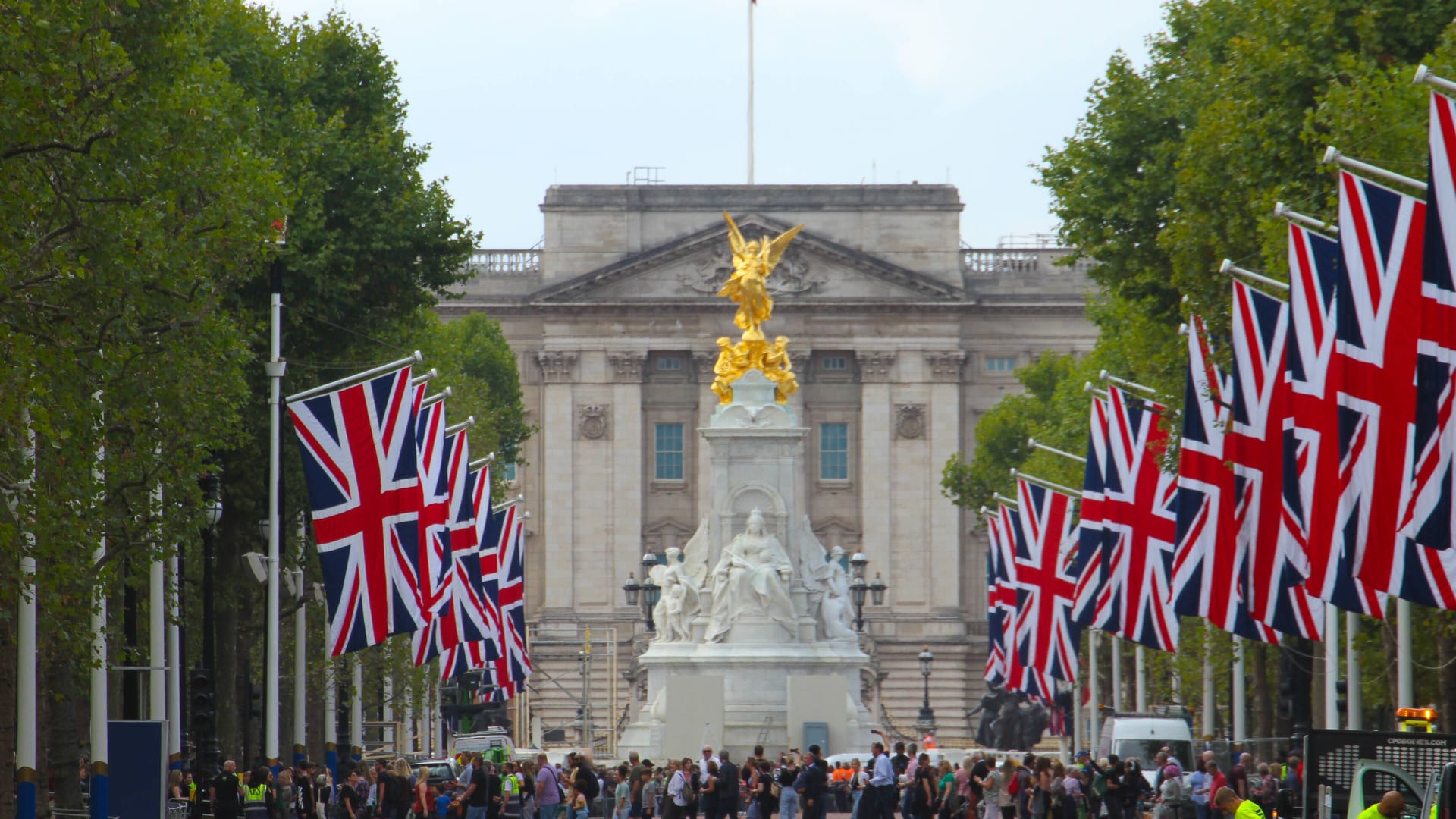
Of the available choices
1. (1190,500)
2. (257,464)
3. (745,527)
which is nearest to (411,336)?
(257,464)

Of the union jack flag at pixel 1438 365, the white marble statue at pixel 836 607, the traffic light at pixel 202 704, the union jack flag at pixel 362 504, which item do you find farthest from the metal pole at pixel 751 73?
the union jack flag at pixel 1438 365

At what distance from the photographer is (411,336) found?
58.7 metres

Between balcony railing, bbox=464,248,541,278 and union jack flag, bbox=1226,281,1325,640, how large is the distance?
88.1 m

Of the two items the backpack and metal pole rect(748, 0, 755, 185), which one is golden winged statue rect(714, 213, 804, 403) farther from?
metal pole rect(748, 0, 755, 185)

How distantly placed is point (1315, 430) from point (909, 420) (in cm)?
8889

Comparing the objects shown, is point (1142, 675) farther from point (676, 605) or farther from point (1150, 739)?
point (1150, 739)

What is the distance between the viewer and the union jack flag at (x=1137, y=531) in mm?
39625

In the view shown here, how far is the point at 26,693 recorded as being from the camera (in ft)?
99.2

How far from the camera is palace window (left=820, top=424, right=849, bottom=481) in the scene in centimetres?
11806

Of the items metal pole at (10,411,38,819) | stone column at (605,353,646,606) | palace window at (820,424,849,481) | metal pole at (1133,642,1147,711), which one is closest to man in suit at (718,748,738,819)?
metal pole at (10,411,38,819)

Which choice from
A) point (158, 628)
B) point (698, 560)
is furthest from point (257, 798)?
point (698, 560)

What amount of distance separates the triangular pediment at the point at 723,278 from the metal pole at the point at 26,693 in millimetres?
85147

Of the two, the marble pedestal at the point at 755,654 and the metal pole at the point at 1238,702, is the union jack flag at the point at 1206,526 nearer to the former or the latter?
the metal pole at the point at 1238,702

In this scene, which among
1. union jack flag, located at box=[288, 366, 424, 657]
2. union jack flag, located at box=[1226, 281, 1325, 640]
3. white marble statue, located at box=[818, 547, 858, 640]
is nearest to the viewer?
union jack flag, located at box=[1226, 281, 1325, 640]
